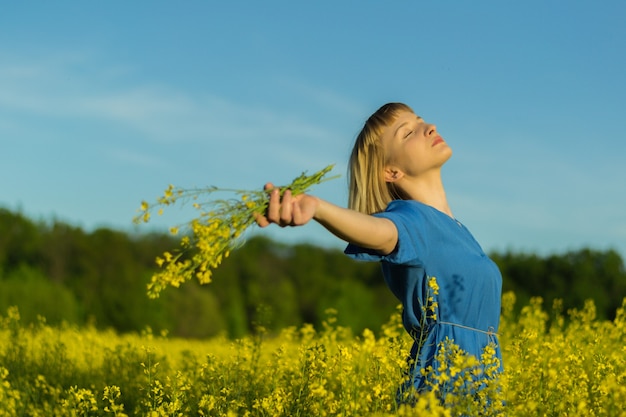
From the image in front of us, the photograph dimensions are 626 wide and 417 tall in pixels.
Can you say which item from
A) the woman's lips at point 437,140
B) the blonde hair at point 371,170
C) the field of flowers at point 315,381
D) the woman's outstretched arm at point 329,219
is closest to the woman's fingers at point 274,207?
the woman's outstretched arm at point 329,219

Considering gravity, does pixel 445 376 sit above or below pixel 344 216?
below

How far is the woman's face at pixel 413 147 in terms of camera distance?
3963 mm

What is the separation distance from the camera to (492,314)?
12.7 feet

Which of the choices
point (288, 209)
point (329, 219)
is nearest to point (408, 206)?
point (329, 219)

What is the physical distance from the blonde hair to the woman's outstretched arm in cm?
75

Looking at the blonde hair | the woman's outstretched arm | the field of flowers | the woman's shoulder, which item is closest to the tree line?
the field of flowers

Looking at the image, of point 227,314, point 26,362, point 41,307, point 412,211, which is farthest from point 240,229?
point 227,314

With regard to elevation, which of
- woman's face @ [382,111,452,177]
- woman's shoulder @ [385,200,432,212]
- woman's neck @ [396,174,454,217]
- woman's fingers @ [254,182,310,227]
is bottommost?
woman's fingers @ [254,182,310,227]

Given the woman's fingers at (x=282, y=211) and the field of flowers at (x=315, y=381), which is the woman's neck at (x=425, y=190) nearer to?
the field of flowers at (x=315, y=381)

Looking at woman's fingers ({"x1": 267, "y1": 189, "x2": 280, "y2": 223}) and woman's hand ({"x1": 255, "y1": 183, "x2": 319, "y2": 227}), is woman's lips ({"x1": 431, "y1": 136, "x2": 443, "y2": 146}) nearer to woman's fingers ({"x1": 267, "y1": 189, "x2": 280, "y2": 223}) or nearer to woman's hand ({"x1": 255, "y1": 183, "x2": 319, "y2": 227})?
woman's hand ({"x1": 255, "y1": 183, "x2": 319, "y2": 227})

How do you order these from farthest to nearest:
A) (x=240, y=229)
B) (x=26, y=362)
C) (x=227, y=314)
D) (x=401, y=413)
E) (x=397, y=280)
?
1. (x=227, y=314)
2. (x=26, y=362)
3. (x=397, y=280)
4. (x=240, y=229)
5. (x=401, y=413)

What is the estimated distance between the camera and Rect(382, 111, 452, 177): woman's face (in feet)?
13.0

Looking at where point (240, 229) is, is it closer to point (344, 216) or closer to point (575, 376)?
point (344, 216)

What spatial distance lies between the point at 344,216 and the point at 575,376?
1.93m
